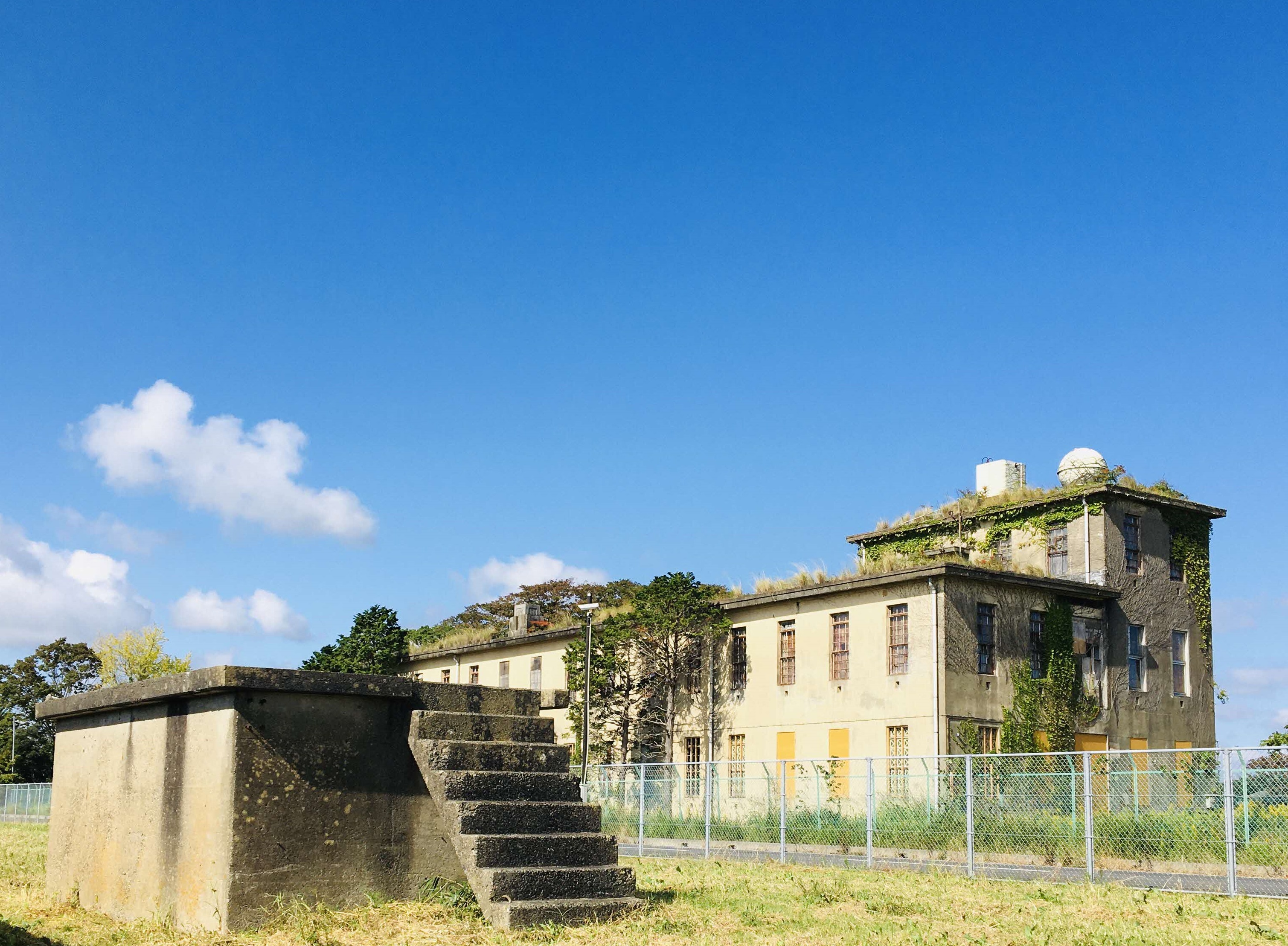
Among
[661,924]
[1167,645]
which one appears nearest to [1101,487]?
[1167,645]

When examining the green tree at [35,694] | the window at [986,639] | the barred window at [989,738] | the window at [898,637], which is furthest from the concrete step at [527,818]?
the green tree at [35,694]

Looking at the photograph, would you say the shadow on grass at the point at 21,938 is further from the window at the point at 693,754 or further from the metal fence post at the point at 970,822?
the window at the point at 693,754

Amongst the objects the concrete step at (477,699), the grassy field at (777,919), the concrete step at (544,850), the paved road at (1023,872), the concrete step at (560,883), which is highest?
the concrete step at (477,699)

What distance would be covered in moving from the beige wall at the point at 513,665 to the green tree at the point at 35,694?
27.3 m

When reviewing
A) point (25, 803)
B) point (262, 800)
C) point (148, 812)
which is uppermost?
point (262, 800)

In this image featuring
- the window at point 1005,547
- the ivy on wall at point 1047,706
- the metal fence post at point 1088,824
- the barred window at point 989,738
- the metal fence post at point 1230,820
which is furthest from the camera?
the window at point 1005,547

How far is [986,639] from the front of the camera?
33594mm

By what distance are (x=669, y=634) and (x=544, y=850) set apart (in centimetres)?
2946

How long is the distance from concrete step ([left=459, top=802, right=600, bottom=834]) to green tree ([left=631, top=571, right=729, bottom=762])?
91.5ft

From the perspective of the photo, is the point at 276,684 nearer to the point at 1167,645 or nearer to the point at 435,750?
the point at 435,750

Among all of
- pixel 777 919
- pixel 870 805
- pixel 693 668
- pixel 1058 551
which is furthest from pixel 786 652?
pixel 777 919

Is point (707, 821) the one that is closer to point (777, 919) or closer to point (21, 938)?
point (777, 919)

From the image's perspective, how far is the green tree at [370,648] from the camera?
50.3m

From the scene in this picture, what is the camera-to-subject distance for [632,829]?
2870cm
